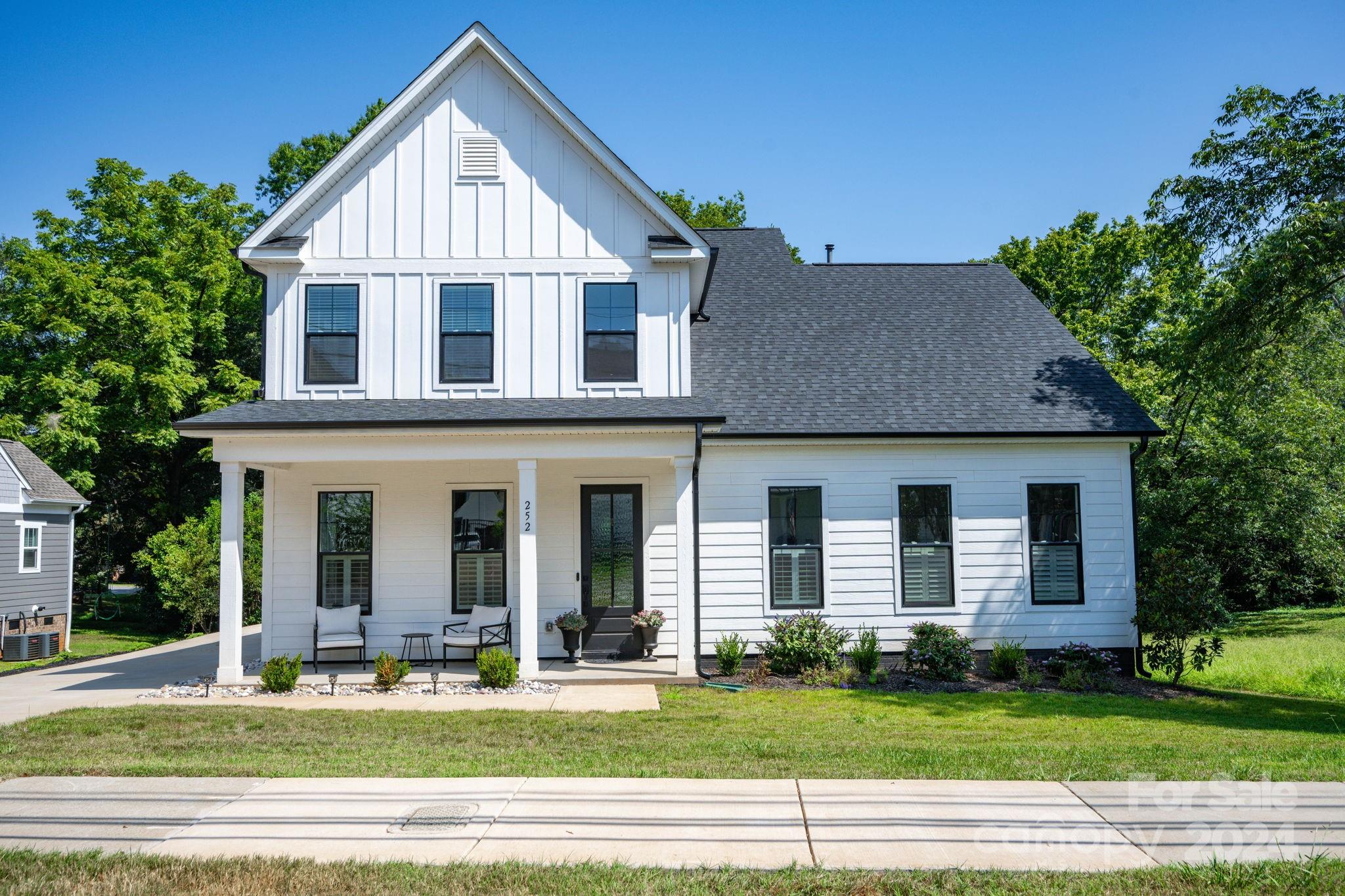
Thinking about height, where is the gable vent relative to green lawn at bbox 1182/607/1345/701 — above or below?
above

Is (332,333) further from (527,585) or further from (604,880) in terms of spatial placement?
(604,880)

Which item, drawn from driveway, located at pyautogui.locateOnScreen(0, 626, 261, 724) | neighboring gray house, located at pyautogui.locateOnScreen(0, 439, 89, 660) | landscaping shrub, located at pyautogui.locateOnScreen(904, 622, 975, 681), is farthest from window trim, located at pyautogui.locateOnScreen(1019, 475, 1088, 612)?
neighboring gray house, located at pyautogui.locateOnScreen(0, 439, 89, 660)

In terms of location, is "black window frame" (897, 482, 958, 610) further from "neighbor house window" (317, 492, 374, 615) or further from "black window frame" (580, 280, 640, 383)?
"neighbor house window" (317, 492, 374, 615)

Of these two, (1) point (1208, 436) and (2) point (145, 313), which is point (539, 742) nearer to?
(1) point (1208, 436)

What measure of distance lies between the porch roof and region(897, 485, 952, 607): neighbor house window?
3.42 meters

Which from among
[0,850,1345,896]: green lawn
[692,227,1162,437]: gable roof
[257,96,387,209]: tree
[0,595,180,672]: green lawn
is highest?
[257,96,387,209]: tree

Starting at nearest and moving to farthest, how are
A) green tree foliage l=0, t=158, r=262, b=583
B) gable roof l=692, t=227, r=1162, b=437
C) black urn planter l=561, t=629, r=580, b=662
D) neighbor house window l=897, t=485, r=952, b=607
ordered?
1. black urn planter l=561, t=629, r=580, b=662
2. neighbor house window l=897, t=485, r=952, b=607
3. gable roof l=692, t=227, r=1162, b=437
4. green tree foliage l=0, t=158, r=262, b=583

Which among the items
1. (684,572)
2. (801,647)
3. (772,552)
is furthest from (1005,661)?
(684,572)

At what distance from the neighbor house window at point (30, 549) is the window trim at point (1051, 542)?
21.7 m

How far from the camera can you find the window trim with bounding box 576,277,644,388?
540 inches

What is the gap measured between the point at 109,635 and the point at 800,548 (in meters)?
20.5

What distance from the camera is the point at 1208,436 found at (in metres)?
20.8

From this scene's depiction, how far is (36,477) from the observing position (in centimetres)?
2256

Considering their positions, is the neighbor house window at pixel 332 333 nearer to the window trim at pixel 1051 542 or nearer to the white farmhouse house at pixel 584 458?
the white farmhouse house at pixel 584 458
